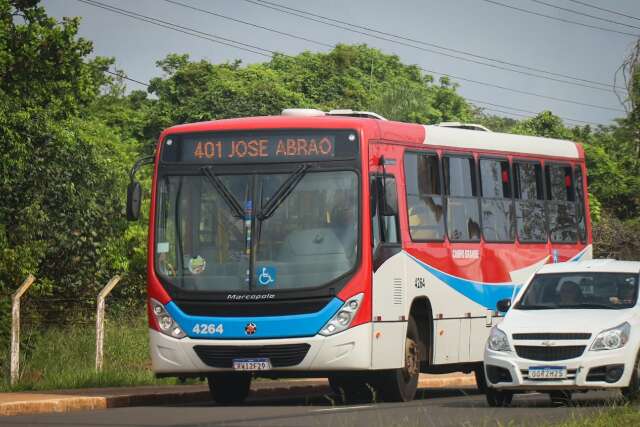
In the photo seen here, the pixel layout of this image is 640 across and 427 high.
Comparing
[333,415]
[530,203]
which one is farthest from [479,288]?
[333,415]

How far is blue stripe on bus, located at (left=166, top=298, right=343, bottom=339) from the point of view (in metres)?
17.8

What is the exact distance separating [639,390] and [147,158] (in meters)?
6.78

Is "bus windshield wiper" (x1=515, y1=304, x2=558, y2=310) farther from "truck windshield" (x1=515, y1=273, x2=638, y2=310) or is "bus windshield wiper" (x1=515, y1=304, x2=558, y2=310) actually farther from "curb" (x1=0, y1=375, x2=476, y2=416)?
"curb" (x1=0, y1=375, x2=476, y2=416)

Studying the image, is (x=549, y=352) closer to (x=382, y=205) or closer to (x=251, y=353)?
(x=382, y=205)

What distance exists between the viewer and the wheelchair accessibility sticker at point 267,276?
17984 millimetres

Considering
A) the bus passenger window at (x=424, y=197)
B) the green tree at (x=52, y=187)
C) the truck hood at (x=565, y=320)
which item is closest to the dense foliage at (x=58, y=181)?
the green tree at (x=52, y=187)

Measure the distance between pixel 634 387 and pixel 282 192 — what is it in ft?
15.5

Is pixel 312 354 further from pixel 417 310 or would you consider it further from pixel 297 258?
pixel 417 310

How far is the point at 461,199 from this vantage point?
21.0 metres

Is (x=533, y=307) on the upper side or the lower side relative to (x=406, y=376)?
upper

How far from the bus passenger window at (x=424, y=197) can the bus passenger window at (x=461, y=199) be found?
29cm

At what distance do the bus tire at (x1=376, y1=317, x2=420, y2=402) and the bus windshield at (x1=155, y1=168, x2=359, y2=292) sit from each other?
1728 mm

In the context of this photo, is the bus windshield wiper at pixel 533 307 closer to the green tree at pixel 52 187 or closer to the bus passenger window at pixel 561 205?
the bus passenger window at pixel 561 205

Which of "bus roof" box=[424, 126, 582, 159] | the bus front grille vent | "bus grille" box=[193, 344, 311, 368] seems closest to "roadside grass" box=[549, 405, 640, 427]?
"bus grille" box=[193, 344, 311, 368]
